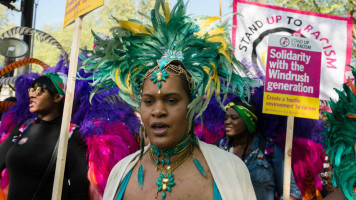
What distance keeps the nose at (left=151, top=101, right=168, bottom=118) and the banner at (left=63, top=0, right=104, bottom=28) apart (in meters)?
1.00

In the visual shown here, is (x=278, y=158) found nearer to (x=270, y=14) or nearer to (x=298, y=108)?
(x=298, y=108)

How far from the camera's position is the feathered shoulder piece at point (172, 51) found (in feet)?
6.29

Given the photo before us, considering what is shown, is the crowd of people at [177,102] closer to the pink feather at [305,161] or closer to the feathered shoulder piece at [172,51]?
the feathered shoulder piece at [172,51]

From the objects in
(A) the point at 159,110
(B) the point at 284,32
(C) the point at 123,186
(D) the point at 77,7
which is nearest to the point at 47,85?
(D) the point at 77,7

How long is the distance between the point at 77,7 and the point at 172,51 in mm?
1151

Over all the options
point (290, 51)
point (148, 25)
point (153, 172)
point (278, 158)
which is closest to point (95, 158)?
point (153, 172)

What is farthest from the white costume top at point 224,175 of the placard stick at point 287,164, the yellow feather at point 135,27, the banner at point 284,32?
the banner at point 284,32

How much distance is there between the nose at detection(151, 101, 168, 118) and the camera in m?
1.78

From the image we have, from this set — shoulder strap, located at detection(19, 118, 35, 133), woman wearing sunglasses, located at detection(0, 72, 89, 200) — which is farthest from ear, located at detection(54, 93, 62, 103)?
shoulder strap, located at detection(19, 118, 35, 133)

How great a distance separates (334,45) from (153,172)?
375cm

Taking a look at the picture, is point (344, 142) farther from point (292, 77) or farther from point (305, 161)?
point (305, 161)

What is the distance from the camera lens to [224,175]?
5.84 feet

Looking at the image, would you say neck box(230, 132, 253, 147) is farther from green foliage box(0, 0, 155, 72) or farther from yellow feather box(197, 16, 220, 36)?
green foliage box(0, 0, 155, 72)

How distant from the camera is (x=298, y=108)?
3.06 metres
